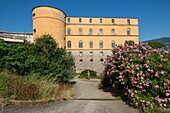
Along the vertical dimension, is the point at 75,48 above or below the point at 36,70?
above

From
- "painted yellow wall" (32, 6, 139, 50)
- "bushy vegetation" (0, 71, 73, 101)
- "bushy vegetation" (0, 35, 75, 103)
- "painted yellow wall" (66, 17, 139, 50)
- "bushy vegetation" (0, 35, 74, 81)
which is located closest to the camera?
"bushy vegetation" (0, 71, 73, 101)

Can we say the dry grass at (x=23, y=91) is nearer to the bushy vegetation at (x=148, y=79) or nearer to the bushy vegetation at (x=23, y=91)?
the bushy vegetation at (x=23, y=91)

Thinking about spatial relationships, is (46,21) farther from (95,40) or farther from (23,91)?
(23,91)

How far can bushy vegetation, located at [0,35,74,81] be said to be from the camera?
9.41 metres

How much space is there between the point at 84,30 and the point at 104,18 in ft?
22.8

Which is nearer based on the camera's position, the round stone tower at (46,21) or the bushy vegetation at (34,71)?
the bushy vegetation at (34,71)

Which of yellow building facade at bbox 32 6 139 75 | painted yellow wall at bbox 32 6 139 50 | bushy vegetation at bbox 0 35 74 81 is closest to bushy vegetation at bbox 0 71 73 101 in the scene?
bushy vegetation at bbox 0 35 74 81

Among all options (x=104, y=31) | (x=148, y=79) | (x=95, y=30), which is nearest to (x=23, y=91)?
(x=148, y=79)

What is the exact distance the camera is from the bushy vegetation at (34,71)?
6562 millimetres

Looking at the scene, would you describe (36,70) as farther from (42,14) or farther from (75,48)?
(75,48)

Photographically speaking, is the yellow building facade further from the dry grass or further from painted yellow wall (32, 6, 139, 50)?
the dry grass

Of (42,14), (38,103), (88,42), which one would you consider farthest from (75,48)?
(38,103)

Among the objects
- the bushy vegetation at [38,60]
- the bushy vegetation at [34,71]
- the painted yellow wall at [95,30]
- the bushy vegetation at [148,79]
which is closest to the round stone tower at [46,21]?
the painted yellow wall at [95,30]

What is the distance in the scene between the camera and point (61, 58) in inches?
462
